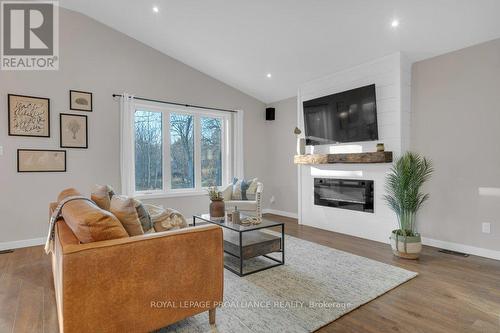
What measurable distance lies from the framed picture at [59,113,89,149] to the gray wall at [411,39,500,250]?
4832 mm

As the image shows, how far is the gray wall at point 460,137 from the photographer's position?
3.33 metres

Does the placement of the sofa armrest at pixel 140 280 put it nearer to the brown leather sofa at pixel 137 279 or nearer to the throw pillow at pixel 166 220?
the brown leather sofa at pixel 137 279

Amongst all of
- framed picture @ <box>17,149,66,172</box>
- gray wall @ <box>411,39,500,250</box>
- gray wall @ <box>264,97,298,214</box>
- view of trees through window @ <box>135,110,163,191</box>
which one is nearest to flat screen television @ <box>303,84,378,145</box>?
gray wall @ <box>411,39,500,250</box>

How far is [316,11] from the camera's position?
11.2 ft

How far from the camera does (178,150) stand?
5426 millimetres

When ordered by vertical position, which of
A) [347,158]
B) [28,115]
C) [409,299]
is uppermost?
[28,115]

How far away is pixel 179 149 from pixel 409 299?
432cm

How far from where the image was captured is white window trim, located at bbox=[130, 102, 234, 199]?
505 cm

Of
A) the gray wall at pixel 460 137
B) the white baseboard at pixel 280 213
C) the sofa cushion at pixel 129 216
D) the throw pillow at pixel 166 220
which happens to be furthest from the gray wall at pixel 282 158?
the sofa cushion at pixel 129 216

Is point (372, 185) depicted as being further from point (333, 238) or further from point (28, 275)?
point (28, 275)

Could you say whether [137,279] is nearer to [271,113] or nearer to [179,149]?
[179,149]

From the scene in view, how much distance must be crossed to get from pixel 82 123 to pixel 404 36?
4.64m

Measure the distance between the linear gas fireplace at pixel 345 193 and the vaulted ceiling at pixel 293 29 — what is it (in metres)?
1.79

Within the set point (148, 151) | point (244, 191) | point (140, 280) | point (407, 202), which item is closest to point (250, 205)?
point (244, 191)
